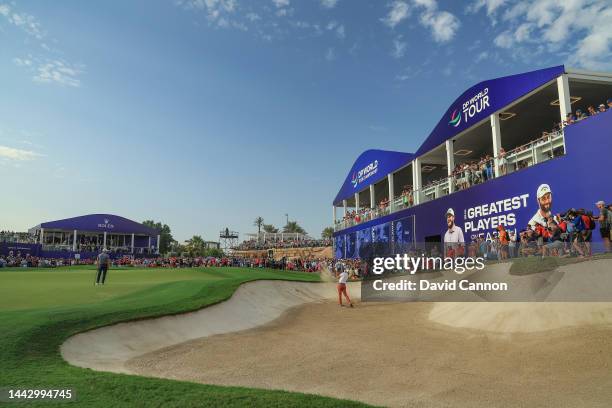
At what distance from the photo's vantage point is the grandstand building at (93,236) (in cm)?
5705

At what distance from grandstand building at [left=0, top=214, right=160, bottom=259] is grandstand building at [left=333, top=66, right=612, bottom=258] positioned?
4582 centimetres

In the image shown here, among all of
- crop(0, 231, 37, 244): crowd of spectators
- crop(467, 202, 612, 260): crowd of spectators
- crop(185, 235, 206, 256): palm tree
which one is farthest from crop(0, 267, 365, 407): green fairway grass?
crop(185, 235, 206, 256): palm tree

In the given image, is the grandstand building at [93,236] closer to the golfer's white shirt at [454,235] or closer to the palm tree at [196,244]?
the palm tree at [196,244]

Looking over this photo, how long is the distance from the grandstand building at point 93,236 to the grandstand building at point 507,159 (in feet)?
150

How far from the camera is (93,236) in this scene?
6341 cm

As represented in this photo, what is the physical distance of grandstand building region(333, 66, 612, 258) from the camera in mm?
14203

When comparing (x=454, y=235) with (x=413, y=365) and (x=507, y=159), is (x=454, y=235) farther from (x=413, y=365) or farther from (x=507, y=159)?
(x=413, y=365)

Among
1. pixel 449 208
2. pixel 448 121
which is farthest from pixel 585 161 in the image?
pixel 448 121

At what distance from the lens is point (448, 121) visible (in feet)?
81.5

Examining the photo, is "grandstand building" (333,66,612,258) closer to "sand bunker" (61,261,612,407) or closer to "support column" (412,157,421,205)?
"support column" (412,157,421,205)

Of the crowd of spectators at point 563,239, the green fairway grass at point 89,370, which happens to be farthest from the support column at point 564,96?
the green fairway grass at point 89,370

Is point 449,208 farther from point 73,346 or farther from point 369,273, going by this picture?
point 73,346

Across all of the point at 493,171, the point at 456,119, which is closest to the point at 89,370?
the point at 493,171

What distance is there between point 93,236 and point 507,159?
64.0 m
